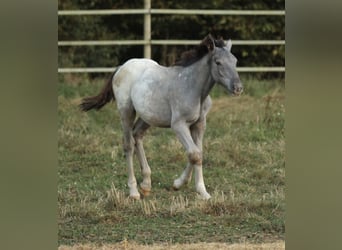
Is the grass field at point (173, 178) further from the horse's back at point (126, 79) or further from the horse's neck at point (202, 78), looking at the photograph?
the horse's neck at point (202, 78)

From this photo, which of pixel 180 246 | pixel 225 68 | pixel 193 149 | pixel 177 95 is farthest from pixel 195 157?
pixel 180 246

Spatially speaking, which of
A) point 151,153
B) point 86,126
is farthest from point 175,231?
point 86,126

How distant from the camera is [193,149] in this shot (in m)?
5.19

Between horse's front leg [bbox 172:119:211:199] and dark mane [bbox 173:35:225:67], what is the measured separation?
523mm

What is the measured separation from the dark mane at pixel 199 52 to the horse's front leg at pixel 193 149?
52 centimetres

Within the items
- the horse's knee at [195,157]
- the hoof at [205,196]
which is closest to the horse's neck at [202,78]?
the horse's knee at [195,157]

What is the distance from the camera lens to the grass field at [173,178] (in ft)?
14.6

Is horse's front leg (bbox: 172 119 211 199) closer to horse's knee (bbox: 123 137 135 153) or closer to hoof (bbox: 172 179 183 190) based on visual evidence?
hoof (bbox: 172 179 183 190)

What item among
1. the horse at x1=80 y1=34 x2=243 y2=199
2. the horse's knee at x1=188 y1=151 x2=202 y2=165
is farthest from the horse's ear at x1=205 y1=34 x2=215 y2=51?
the horse's knee at x1=188 y1=151 x2=202 y2=165
